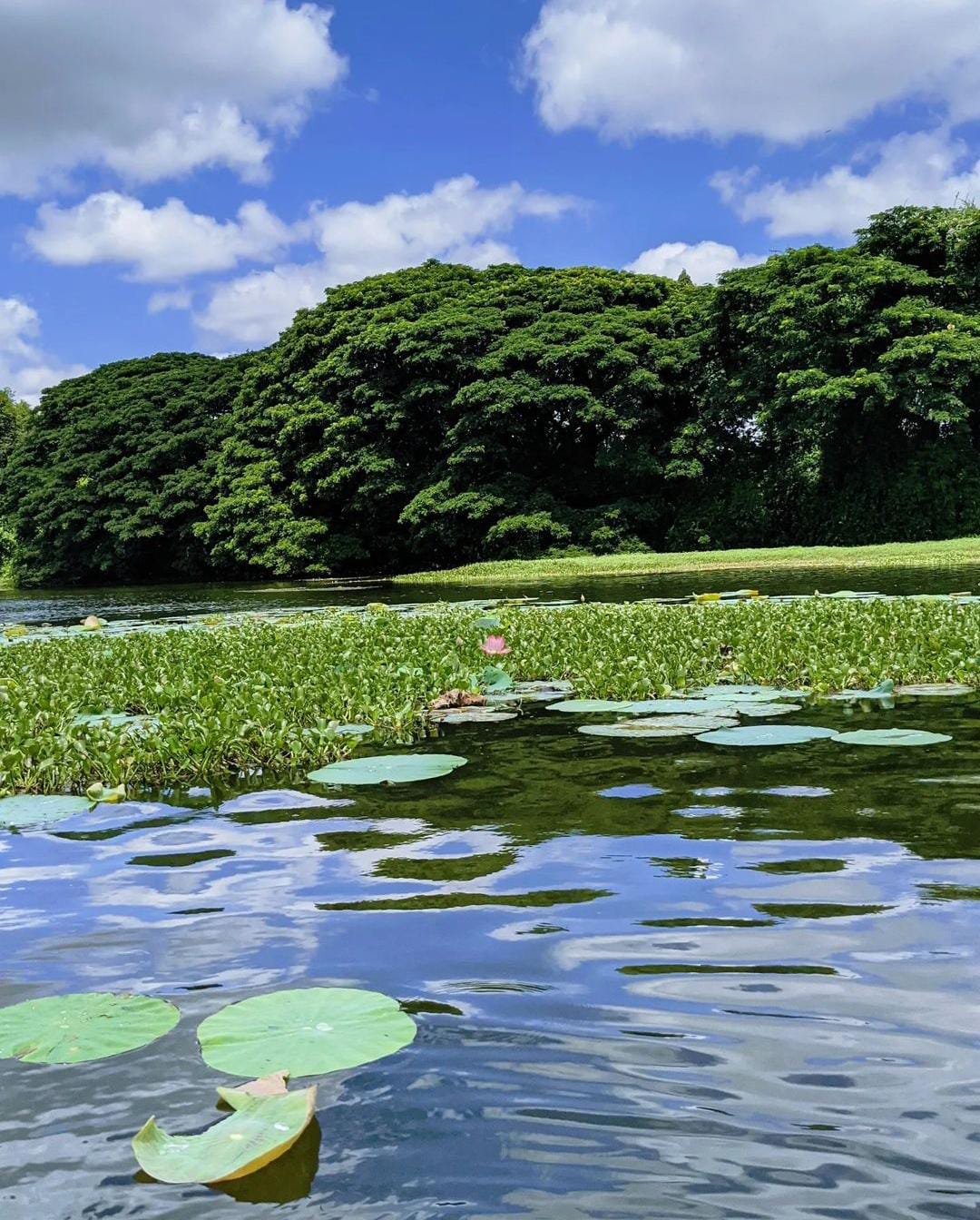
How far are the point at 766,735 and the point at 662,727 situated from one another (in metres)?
0.55

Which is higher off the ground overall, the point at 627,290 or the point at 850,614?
the point at 627,290

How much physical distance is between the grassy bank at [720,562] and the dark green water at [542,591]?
1078 mm

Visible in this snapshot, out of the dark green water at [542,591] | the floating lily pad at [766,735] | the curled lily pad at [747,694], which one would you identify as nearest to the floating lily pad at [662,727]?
the floating lily pad at [766,735]

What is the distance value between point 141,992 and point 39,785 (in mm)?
2618

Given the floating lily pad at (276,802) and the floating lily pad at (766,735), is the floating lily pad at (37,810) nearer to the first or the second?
the floating lily pad at (276,802)

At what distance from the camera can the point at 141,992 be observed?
7.95 feet

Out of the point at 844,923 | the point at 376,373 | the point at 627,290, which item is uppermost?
the point at 627,290

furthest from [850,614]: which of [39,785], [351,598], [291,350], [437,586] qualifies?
[291,350]

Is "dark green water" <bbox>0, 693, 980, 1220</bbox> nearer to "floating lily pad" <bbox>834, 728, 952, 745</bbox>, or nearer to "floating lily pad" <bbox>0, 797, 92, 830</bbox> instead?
A: "floating lily pad" <bbox>0, 797, 92, 830</bbox>

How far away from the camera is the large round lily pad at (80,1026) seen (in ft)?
6.85

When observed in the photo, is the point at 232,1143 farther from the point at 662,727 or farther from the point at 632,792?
the point at 662,727

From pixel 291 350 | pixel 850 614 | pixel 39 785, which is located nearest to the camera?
pixel 39 785

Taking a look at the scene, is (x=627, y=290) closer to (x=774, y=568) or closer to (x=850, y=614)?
(x=774, y=568)

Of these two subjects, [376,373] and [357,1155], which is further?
[376,373]
